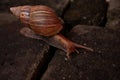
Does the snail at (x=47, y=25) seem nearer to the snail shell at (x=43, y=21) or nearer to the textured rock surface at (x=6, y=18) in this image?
the snail shell at (x=43, y=21)

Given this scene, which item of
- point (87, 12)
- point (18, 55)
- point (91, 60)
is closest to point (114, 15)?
point (87, 12)

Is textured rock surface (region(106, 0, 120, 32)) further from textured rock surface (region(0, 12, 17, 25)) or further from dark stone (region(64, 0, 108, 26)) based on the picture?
textured rock surface (region(0, 12, 17, 25))

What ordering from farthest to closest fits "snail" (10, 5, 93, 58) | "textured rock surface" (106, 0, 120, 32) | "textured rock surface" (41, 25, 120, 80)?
"textured rock surface" (106, 0, 120, 32) → "snail" (10, 5, 93, 58) → "textured rock surface" (41, 25, 120, 80)

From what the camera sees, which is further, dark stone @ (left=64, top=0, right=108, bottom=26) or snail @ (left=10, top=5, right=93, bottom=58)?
dark stone @ (left=64, top=0, right=108, bottom=26)

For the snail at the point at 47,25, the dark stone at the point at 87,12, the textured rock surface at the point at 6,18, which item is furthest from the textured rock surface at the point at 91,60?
the textured rock surface at the point at 6,18

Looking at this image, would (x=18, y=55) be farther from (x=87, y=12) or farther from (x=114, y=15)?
(x=114, y=15)

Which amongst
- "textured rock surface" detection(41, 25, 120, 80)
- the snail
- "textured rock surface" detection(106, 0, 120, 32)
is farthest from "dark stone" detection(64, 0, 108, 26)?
the snail
